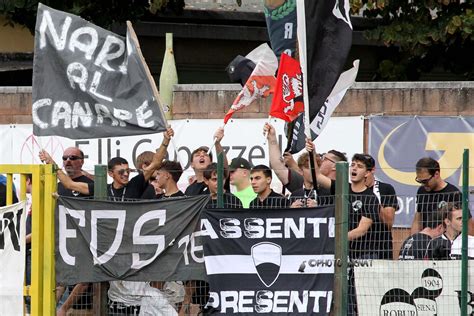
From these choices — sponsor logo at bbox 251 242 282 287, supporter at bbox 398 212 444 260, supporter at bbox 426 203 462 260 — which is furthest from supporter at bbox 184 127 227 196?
supporter at bbox 426 203 462 260

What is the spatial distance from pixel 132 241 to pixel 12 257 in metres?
1.17

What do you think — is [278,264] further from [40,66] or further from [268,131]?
[40,66]

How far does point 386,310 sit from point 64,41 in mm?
3857

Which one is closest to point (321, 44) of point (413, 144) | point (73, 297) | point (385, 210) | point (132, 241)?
point (385, 210)

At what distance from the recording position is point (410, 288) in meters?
10.5

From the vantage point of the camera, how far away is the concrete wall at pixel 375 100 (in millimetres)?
14383

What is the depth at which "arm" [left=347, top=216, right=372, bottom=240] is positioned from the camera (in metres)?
10.6

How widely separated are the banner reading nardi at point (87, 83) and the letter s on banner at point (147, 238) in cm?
77

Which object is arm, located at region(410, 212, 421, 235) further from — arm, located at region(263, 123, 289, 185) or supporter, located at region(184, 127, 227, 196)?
supporter, located at region(184, 127, 227, 196)

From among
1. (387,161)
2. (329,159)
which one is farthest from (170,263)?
(387,161)

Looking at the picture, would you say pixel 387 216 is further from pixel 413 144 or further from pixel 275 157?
pixel 413 144

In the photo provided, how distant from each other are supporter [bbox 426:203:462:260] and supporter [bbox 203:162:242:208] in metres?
1.80

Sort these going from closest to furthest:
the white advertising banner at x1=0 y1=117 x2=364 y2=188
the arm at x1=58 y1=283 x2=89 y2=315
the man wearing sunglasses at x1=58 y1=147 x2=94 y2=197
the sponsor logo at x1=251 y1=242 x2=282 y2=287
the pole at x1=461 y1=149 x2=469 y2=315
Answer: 1. the pole at x1=461 y1=149 x2=469 y2=315
2. the sponsor logo at x1=251 y1=242 x2=282 y2=287
3. the arm at x1=58 y1=283 x2=89 y2=315
4. the man wearing sunglasses at x1=58 y1=147 x2=94 y2=197
5. the white advertising banner at x1=0 y1=117 x2=364 y2=188

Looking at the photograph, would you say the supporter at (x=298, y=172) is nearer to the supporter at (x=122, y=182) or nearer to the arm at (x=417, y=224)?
the arm at (x=417, y=224)
